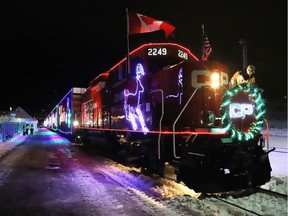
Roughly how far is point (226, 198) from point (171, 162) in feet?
6.06

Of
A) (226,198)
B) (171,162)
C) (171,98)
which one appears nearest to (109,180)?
(171,162)

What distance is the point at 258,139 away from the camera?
27.4 feet

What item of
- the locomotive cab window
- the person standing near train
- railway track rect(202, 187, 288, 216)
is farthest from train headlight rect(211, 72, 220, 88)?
railway track rect(202, 187, 288, 216)

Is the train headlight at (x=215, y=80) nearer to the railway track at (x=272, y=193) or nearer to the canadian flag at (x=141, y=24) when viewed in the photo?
the railway track at (x=272, y=193)

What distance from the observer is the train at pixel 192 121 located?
7617 mm

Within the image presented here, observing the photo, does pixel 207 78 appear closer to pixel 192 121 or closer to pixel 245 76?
pixel 245 76

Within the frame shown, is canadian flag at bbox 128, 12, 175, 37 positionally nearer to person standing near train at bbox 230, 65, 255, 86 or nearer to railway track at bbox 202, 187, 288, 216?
person standing near train at bbox 230, 65, 255, 86

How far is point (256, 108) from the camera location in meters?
8.26

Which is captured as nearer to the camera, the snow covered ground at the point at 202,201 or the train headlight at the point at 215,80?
the snow covered ground at the point at 202,201

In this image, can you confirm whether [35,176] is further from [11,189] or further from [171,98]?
[171,98]

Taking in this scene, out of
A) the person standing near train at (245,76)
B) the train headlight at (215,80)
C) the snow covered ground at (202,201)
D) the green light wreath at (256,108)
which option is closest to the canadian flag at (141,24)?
the train headlight at (215,80)

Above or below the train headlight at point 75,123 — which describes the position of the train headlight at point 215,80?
above

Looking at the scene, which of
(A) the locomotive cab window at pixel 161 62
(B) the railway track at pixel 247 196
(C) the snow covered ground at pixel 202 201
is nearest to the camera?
(C) the snow covered ground at pixel 202 201

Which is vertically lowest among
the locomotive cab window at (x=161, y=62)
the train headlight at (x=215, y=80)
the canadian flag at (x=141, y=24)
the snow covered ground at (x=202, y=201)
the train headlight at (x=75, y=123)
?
the snow covered ground at (x=202, y=201)
